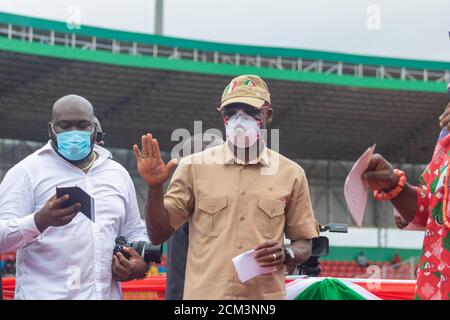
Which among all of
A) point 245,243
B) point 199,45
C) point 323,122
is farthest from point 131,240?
point 323,122

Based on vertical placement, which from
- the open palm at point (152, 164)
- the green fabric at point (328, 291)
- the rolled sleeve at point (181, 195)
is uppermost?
the open palm at point (152, 164)

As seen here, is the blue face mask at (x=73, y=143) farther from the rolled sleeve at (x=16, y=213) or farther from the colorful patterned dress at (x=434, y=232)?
the colorful patterned dress at (x=434, y=232)

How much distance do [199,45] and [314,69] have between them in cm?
338

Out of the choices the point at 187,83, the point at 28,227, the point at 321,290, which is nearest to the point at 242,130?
the point at 28,227

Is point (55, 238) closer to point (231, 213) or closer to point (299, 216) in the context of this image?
point (231, 213)

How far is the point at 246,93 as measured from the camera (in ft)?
11.4

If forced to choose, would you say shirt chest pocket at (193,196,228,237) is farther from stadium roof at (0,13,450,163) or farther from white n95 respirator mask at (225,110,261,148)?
stadium roof at (0,13,450,163)

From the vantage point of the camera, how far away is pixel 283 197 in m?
3.39

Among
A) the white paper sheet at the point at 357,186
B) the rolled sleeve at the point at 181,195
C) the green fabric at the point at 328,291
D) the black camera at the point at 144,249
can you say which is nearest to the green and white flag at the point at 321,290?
the green fabric at the point at 328,291

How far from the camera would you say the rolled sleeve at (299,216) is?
11.4ft

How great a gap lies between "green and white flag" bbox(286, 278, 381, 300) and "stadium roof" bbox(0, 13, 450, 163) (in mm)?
15398

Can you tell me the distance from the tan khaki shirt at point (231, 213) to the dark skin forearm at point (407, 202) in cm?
46

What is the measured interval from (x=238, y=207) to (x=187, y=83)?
18.8 metres
